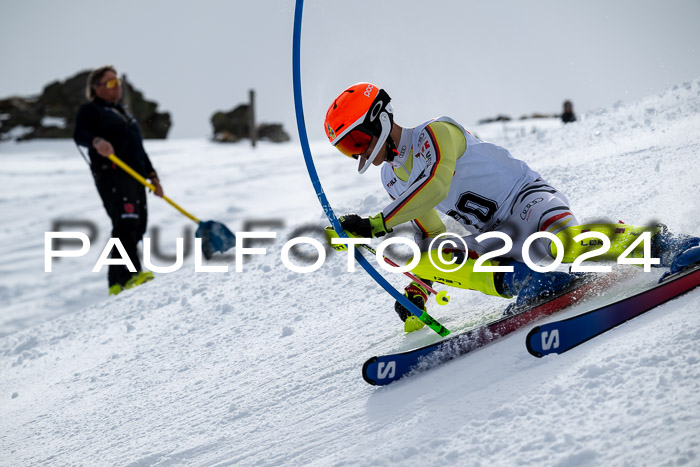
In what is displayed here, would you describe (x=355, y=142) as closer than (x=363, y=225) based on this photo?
No

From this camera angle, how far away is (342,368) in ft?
10.6

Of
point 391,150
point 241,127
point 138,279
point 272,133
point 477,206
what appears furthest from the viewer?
point 241,127

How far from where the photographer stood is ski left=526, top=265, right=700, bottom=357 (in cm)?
234

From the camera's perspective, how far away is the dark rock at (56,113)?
86.6 ft

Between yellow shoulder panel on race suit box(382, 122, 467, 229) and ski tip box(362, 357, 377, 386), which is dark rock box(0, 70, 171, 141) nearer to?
yellow shoulder panel on race suit box(382, 122, 467, 229)

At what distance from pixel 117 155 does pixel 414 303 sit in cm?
428

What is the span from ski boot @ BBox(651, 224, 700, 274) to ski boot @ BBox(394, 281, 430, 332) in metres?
1.27

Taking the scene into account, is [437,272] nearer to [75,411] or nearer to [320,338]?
[320,338]

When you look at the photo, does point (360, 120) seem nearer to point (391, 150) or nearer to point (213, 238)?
point (391, 150)

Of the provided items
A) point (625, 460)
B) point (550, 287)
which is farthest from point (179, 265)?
point (625, 460)

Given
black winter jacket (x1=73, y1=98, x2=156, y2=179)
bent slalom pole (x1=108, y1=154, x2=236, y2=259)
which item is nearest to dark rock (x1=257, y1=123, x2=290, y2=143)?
bent slalom pole (x1=108, y1=154, x2=236, y2=259)

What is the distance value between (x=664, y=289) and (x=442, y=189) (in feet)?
3.42

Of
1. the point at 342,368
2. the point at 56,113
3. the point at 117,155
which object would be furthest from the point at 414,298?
the point at 56,113

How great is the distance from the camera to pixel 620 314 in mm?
2480
